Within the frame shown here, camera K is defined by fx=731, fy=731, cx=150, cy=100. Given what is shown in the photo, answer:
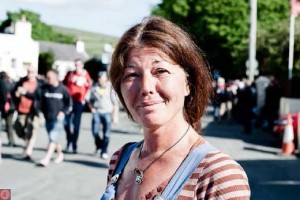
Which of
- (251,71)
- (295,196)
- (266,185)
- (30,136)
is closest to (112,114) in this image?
(30,136)

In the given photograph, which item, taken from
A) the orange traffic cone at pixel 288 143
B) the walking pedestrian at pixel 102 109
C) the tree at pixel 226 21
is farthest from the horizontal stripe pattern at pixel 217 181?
the tree at pixel 226 21

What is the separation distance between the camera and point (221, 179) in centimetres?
206

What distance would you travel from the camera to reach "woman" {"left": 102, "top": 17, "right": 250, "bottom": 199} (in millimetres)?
2217

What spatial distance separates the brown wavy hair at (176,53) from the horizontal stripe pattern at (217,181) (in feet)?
1.14

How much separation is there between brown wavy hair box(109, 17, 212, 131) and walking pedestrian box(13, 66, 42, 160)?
11199 millimetres

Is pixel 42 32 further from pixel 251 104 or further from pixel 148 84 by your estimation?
pixel 148 84

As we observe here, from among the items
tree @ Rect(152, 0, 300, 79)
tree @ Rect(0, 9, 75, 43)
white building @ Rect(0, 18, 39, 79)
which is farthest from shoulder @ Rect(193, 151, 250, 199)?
tree @ Rect(0, 9, 75, 43)

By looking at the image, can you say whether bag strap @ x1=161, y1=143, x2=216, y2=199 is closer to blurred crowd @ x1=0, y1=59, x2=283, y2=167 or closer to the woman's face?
the woman's face

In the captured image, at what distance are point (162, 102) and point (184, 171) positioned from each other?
23cm

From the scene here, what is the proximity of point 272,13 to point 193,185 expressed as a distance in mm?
59146

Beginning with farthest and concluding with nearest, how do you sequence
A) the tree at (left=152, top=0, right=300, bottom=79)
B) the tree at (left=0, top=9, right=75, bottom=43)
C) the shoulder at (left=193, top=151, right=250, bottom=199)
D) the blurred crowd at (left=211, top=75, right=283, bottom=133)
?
1. the tree at (left=0, top=9, right=75, bottom=43)
2. the tree at (left=152, top=0, right=300, bottom=79)
3. the blurred crowd at (left=211, top=75, right=283, bottom=133)
4. the shoulder at (left=193, top=151, right=250, bottom=199)

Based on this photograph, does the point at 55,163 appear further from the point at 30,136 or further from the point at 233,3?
the point at 233,3

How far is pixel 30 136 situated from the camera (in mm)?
13531

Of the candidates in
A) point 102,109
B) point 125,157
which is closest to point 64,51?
point 102,109
